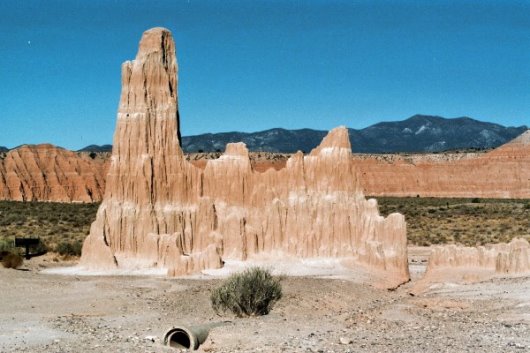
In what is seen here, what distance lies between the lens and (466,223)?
64.4m

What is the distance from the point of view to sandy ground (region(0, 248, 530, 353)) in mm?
14656

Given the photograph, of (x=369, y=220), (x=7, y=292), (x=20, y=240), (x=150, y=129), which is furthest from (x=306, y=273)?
(x=20, y=240)

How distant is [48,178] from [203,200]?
7087 cm

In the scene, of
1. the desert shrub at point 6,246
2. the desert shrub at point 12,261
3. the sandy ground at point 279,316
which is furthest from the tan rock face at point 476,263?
the desert shrub at point 6,246

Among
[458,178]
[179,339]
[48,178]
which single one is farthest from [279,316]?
[458,178]

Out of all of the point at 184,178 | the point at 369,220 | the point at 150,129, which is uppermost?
the point at 150,129

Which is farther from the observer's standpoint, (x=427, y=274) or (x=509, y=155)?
(x=509, y=155)

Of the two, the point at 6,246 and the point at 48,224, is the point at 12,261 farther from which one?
the point at 48,224

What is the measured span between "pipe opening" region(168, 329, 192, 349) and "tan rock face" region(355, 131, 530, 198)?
99.9m

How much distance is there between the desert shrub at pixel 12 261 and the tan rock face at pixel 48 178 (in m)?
63.8

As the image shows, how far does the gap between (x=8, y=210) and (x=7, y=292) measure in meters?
51.0

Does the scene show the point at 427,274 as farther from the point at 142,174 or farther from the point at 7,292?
the point at 7,292

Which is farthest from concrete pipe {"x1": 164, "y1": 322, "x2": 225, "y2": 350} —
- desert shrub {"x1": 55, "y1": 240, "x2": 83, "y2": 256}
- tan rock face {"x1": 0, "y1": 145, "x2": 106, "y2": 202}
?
tan rock face {"x1": 0, "y1": 145, "x2": 106, "y2": 202}

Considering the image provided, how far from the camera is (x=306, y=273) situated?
30.6 metres
